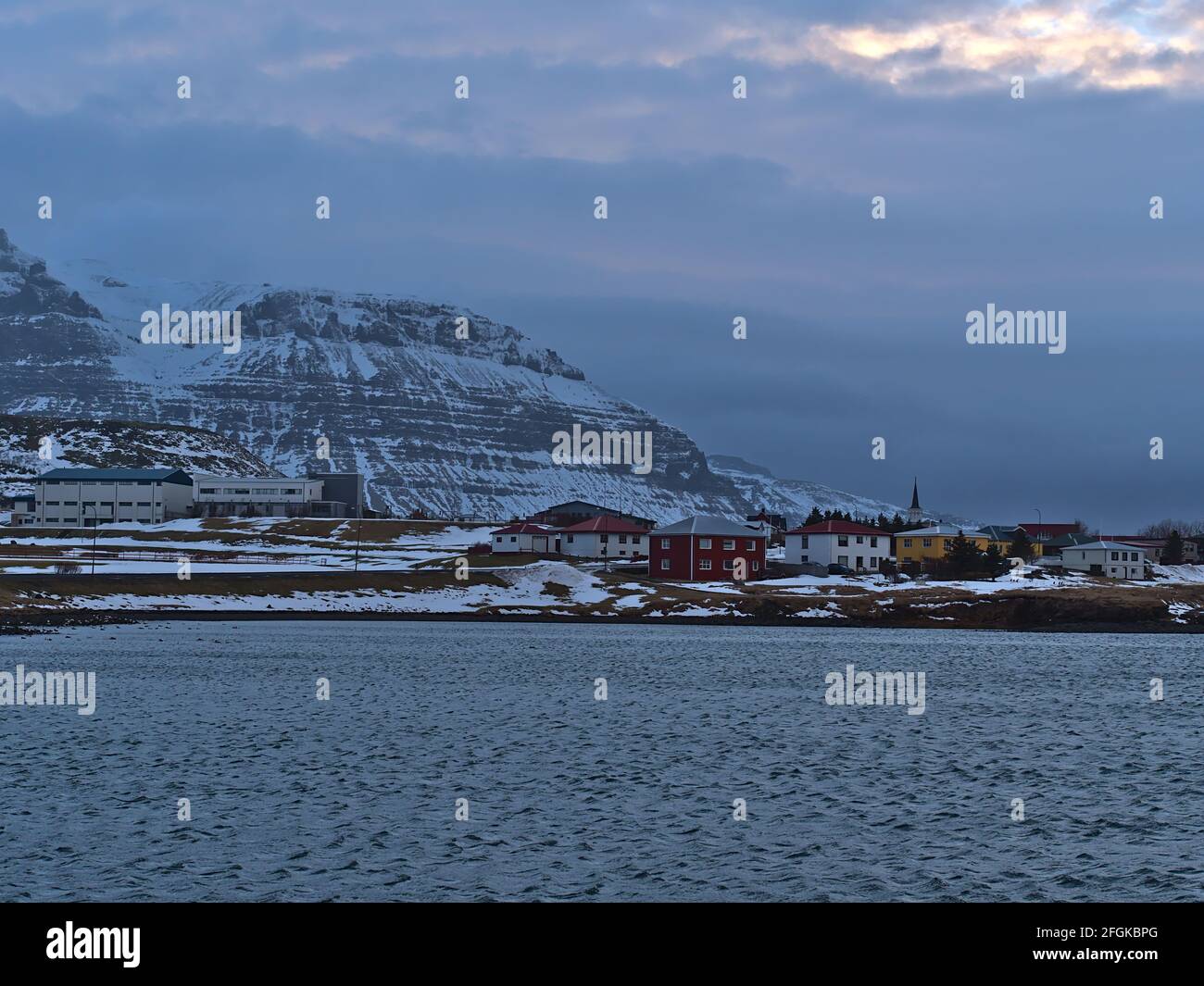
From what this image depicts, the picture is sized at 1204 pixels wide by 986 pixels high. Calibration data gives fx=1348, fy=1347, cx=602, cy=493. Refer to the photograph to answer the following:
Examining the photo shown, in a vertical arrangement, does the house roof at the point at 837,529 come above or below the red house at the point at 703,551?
above

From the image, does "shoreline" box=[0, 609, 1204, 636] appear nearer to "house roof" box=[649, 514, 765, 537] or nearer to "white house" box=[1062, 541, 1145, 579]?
"house roof" box=[649, 514, 765, 537]

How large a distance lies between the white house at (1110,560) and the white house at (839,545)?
3174 centimetres

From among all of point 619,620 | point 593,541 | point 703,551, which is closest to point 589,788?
→ point 619,620

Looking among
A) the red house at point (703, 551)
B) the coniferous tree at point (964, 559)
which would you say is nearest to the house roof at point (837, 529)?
the coniferous tree at point (964, 559)

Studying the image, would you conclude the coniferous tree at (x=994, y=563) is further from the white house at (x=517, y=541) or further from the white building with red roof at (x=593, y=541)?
the white house at (x=517, y=541)

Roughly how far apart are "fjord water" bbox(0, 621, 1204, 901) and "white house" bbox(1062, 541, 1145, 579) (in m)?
121

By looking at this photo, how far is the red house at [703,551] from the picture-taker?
523ft

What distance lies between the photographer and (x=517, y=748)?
47062 mm

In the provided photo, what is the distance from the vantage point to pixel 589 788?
127ft

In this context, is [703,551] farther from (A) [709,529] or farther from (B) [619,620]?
(B) [619,620]

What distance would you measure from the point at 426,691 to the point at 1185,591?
109175 millimetres

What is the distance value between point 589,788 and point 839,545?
145 m
